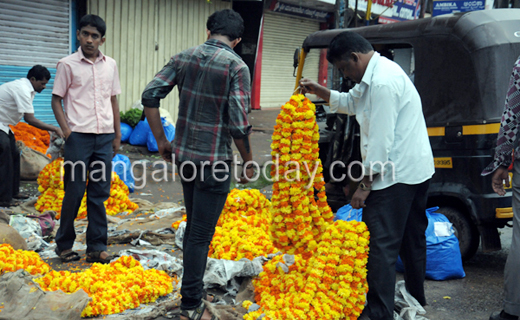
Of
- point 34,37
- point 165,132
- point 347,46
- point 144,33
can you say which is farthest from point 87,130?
point 144,33

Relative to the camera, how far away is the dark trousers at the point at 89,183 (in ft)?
14.7

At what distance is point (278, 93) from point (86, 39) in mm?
13322

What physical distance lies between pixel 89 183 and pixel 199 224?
180cm

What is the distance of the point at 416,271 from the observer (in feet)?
12.2

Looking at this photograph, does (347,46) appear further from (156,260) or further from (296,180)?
(156,260)

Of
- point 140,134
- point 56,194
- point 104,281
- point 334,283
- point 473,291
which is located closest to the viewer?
point 334,283

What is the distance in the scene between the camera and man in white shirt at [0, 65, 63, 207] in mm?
5785

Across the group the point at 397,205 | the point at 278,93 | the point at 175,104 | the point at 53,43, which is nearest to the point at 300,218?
the point at 397,205

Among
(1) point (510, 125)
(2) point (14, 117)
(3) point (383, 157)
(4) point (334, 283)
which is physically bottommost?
(4) point (334, 283)

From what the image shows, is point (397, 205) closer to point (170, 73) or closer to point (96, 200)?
point (170, 73)

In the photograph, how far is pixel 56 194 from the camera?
607 cm

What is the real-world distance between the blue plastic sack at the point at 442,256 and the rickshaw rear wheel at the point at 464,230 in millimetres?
380

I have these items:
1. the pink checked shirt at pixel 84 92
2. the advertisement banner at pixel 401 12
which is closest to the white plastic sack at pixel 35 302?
the pink checked shirt at pixel 84 92

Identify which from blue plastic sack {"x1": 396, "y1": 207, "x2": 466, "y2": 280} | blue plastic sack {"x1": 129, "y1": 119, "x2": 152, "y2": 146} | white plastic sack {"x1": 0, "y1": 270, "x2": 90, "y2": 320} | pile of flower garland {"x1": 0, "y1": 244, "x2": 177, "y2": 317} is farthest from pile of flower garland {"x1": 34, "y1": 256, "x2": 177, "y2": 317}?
blue plastic sack {"x1": 129, "y1": 119, "x2": 152, "y2": 146}
